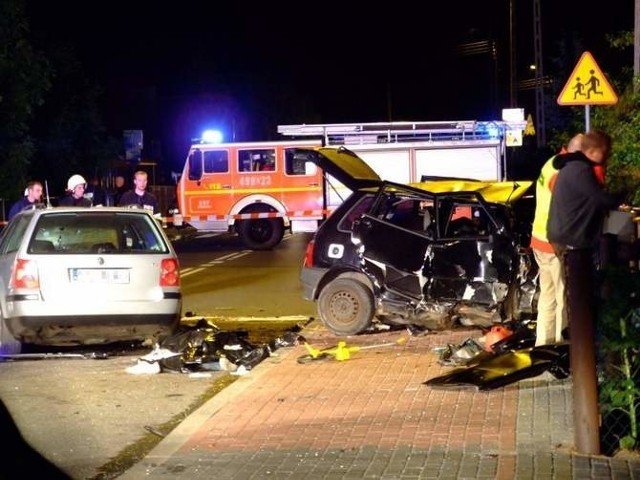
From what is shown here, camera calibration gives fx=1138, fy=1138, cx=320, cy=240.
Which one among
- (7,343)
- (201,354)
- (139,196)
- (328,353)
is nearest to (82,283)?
(7,343)

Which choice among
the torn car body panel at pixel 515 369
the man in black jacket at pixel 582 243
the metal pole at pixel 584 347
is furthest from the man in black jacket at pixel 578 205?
the metal pole at pixel 584 347

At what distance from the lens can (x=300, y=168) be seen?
26.9 metres

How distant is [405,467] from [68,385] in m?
4.12

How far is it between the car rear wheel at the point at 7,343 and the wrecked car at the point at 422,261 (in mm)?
3086

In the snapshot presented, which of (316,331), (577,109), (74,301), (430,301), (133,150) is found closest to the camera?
(74,301)

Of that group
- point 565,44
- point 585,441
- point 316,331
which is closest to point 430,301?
point 316,331

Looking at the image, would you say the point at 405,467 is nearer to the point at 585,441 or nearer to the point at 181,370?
the point at 585,441

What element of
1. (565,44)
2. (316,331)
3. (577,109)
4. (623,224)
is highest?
(565,44)

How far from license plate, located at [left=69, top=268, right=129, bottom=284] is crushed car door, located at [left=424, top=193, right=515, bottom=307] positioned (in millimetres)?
2999

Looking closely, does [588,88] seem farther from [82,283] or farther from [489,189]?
[82,283]

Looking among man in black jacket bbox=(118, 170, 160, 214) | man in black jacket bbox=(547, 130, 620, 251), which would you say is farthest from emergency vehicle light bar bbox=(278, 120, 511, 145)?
man in black jacket bbox=(547, 130, 620, 251)

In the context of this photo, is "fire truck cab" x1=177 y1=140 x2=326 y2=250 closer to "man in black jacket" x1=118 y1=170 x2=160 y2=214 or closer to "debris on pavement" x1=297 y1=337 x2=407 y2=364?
"man in black jacket" x1=118 y1=170 x2=160 y2=214

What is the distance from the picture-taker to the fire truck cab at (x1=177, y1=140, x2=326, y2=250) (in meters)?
26.9

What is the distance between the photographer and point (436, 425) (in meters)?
7.28
